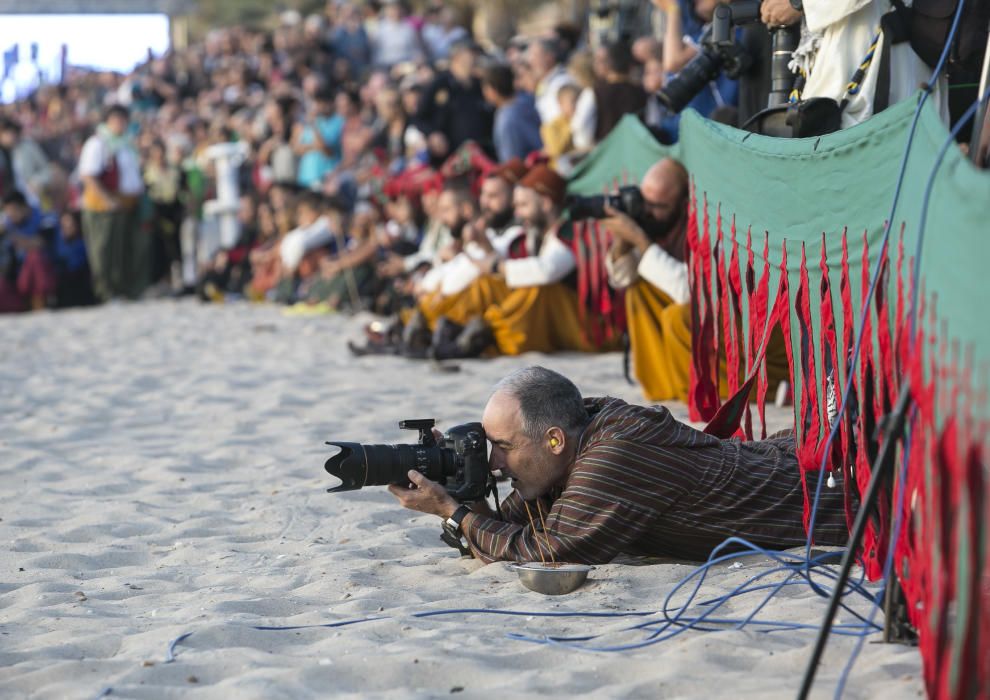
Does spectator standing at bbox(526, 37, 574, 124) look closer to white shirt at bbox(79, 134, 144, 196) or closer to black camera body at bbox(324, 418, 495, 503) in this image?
white shirt at bbox(79, 134, 144, 196)

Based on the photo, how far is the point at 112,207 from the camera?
14.2 m

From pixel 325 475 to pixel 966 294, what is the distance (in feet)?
10.1

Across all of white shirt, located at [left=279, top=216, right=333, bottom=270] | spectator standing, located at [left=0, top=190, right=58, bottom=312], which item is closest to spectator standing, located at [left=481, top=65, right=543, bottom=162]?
white shirt, located at [left=279, top=216, right=333, bottom=270]

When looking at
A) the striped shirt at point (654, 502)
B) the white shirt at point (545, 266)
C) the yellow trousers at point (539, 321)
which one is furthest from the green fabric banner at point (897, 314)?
the yellow trousers at point (539, 321)

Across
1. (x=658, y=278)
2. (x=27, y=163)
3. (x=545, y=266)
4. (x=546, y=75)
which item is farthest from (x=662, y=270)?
(x=27, y=163)

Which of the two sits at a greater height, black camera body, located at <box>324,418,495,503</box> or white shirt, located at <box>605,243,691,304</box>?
white shirt, located at <box>605,243,691,304</box>

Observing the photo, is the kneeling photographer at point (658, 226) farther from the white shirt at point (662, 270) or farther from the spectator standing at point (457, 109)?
the spectator standing at point (457, 109)

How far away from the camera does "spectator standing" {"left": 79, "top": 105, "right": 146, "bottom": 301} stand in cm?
1402

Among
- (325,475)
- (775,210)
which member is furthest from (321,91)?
(775,210)

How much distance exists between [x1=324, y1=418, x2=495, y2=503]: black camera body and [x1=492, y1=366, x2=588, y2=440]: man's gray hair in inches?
5.1

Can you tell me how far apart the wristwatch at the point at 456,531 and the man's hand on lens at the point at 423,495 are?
3cm

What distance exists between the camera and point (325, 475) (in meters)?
4.93

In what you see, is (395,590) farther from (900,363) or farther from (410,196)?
(410,196)

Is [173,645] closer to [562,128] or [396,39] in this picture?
[562,128]
